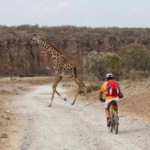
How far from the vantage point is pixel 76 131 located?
47.2ft

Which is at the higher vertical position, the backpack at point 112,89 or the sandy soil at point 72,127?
the backpack at point 112,89

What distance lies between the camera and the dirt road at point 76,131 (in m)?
11.9

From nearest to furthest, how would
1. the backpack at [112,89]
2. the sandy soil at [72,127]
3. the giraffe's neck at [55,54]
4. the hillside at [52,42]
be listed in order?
the sandy soil at [72,127]
the backpack at [112,89]
the giraffe's neck at [55,54]
the hillside at [52,42]

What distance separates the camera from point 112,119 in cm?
1395

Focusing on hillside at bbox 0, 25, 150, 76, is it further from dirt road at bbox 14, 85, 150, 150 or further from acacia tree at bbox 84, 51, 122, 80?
dirt road at bbox 14, 85, 150, 150

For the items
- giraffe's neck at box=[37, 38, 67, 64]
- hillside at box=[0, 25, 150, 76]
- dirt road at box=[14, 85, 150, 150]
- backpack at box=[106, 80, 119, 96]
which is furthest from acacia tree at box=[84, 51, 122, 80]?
backpack at box=[106, 80, 119, 96]

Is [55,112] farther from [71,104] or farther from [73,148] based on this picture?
[73,148]

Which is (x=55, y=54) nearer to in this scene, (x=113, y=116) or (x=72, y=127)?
(x=72, y=127)

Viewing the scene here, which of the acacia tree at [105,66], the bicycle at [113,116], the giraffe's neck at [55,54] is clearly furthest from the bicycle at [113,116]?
the acacia tree at [105,66]

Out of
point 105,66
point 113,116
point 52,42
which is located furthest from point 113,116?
point 52,42

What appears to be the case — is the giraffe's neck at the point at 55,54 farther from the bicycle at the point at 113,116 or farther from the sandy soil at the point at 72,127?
the bicycle at the point at 113,116

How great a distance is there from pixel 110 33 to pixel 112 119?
75585 millimetres

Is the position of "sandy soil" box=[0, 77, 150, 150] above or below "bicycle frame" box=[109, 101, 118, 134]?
below

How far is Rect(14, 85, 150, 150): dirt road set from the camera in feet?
39.1
